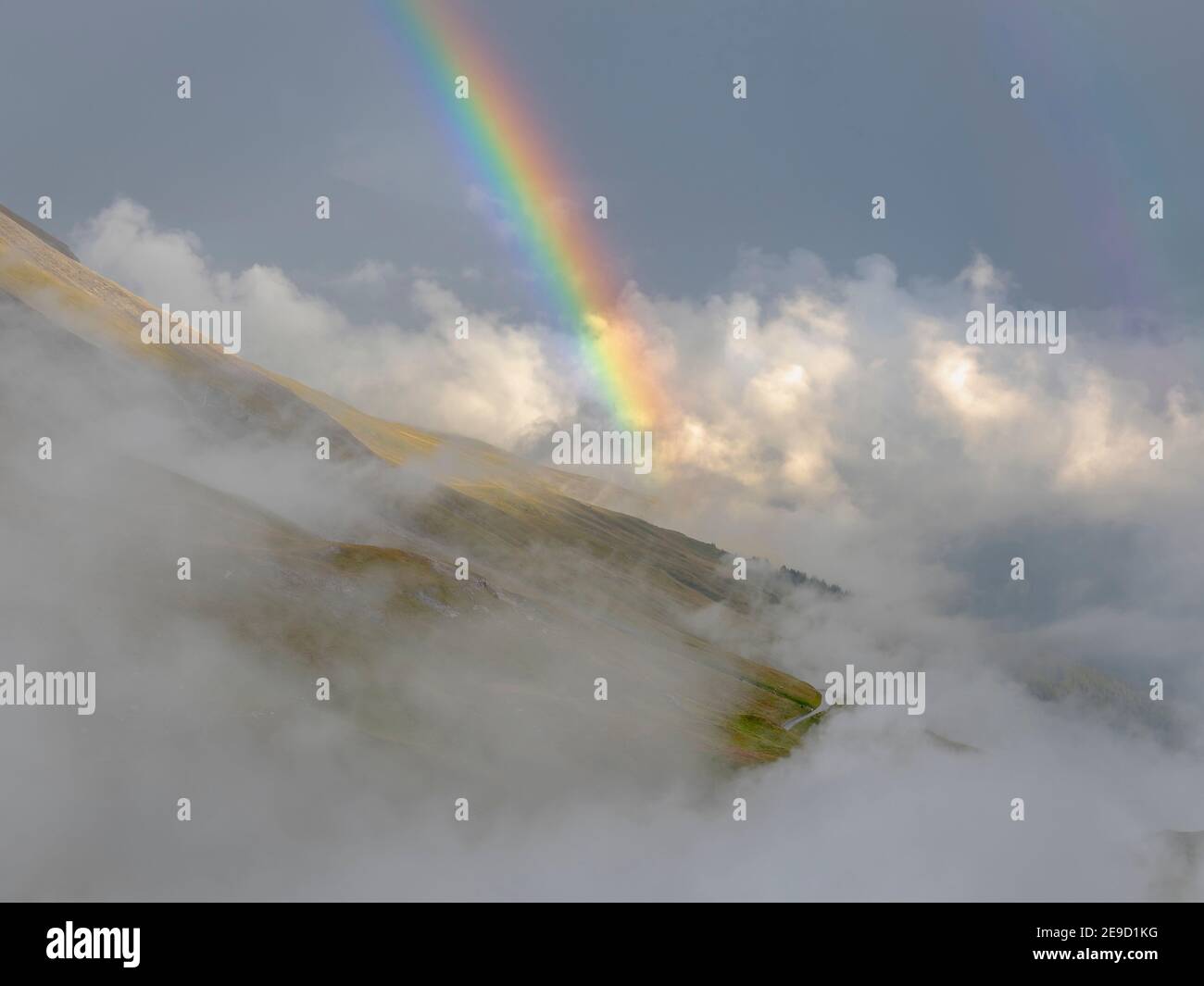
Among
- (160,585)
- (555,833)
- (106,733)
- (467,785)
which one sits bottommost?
(555,833)

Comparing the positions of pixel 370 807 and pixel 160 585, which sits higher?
pixel 160 585

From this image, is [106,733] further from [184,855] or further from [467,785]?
[467,785]

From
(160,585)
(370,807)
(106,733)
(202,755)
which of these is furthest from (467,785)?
(160,585)

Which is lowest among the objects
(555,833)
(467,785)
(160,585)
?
(555,833)

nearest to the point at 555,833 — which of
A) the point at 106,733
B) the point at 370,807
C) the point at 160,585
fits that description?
the point at 370,807
